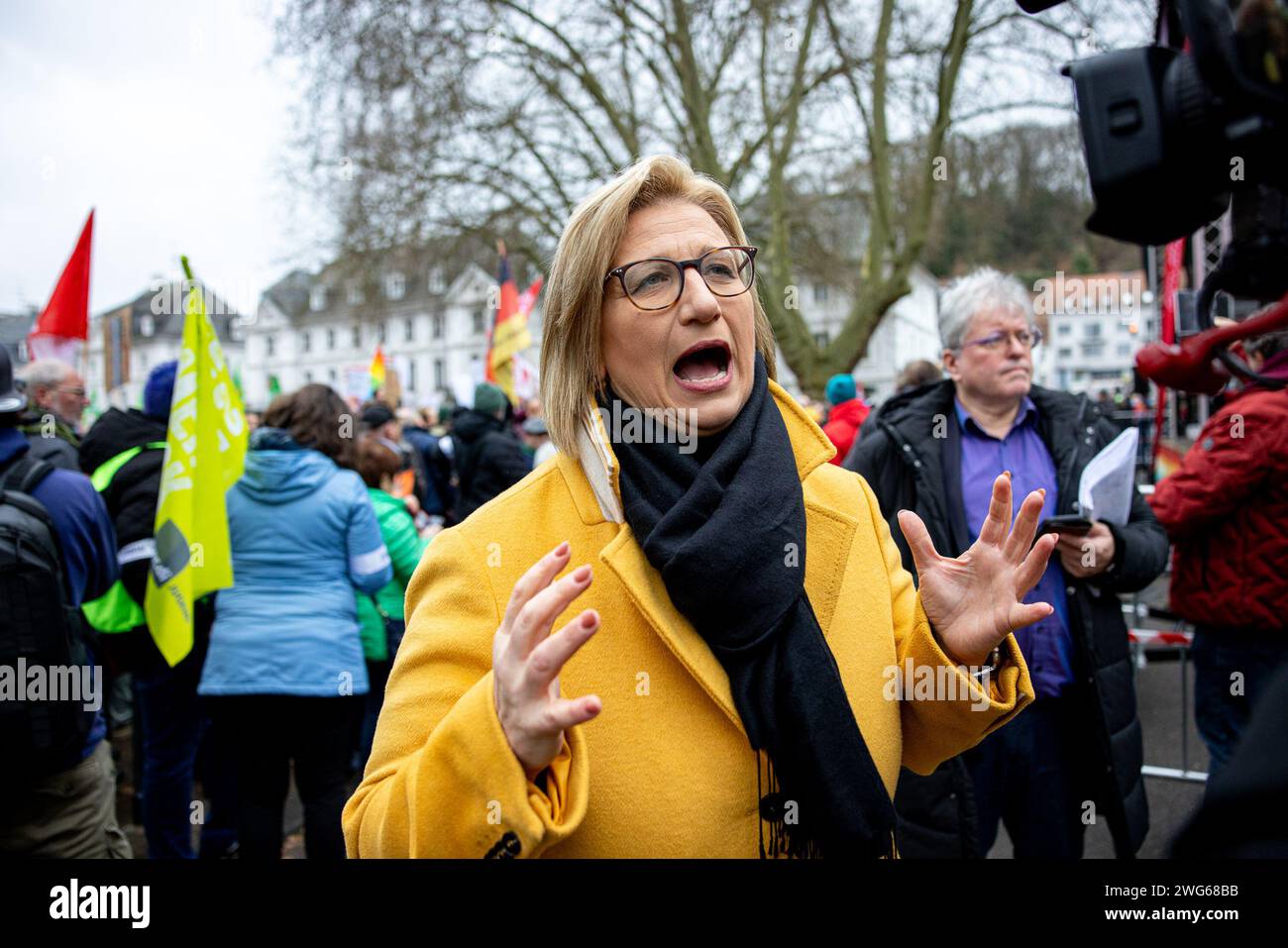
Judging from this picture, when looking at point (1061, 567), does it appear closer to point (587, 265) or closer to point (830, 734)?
point (830, 734)

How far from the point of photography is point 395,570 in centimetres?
440

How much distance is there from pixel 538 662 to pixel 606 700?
1.20ft

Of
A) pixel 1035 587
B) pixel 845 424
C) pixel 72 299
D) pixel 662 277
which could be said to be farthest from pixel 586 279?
pixel 72 299

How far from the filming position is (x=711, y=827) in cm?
154

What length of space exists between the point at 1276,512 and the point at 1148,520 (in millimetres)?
518

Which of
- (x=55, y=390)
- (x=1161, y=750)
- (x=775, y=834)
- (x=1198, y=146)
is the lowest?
(x=1161, y=750)

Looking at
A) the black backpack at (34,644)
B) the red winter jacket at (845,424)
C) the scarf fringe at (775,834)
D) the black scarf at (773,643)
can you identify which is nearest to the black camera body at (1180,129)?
the black scarf at (773,643)

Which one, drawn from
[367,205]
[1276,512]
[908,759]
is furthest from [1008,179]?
[908,759]

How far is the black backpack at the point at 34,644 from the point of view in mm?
2559

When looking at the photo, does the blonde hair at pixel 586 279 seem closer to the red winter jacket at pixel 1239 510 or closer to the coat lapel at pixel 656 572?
the coat lapel at pixel 656 572

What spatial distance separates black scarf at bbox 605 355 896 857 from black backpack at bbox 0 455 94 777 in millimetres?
1918

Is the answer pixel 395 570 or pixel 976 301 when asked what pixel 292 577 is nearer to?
pixel 395 570

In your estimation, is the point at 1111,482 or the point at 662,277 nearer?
the point at 662,277

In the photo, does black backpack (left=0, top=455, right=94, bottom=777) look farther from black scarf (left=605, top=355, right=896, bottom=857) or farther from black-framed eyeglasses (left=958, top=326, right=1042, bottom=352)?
black-framed eyeglasses (left=958, top=326, right=1042, bottom=352)
